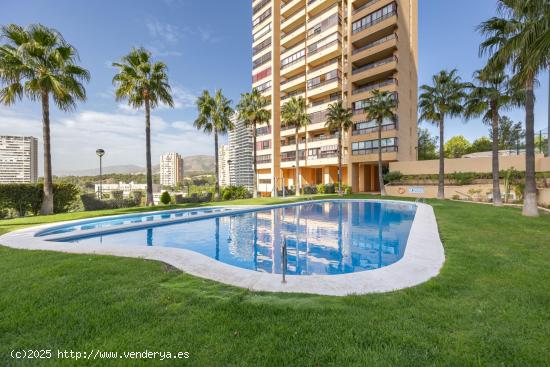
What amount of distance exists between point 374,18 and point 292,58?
14569 mm

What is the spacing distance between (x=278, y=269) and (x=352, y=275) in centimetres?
269

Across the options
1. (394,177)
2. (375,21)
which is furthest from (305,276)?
(375,21)

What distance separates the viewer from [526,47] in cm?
981

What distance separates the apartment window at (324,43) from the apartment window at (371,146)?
16575mm

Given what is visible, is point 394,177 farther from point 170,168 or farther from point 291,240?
point 170,168

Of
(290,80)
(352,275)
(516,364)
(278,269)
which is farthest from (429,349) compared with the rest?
(290,80)

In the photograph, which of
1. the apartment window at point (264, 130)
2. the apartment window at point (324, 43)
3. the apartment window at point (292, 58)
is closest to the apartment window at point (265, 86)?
the apartment window at point (292, 58)

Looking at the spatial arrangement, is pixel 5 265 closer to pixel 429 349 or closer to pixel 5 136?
pixel 429 349

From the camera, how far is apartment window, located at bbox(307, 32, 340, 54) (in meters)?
38.0

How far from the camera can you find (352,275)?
562cm

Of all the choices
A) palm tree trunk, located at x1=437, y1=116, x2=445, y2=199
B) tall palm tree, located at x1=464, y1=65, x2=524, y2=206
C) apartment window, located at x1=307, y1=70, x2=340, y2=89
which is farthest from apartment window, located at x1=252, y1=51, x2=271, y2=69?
→ tall palm tree, located at x1=464, y1=65, x2=524, y2=206

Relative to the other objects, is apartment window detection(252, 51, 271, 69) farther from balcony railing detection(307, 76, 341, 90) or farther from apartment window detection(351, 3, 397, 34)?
apartment window detection(351, 3, 397, 34)

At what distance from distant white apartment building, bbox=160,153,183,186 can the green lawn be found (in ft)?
521

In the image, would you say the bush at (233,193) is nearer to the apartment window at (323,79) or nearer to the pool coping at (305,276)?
the pool coping at (305,276)
